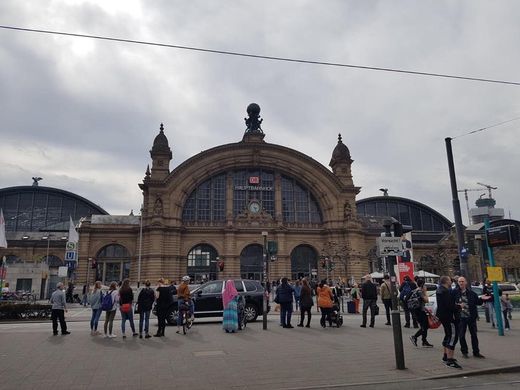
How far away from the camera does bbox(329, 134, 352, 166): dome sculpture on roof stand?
54000 millimetres

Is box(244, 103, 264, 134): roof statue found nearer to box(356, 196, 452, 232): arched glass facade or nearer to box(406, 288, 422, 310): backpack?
box(356, 196, 452, 232): arched glass facade

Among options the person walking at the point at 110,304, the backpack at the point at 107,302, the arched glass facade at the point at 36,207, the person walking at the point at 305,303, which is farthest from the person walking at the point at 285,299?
the arched glass facade at the point at 36,207

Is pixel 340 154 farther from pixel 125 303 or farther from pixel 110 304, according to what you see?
pixel 125 303

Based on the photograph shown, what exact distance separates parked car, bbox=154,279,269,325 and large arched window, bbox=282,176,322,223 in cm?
3269

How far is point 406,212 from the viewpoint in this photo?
221 feet

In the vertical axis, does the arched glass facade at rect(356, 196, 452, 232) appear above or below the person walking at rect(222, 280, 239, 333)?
above

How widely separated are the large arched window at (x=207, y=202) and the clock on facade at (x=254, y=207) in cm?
335

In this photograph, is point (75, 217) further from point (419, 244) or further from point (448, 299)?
point (448, 299)

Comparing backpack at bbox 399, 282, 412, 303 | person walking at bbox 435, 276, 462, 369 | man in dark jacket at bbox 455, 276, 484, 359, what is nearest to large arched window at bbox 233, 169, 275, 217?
backpack at bbox 399, 282, 412, 303

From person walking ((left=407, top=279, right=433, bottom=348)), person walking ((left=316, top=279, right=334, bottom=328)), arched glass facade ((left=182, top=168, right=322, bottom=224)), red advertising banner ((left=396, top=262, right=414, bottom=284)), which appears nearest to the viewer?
person walking ((left=407, top=279, right=433, bottom=348))

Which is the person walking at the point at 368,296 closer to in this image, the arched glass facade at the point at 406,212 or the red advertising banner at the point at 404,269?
the red advertising banner at the point at 404,269

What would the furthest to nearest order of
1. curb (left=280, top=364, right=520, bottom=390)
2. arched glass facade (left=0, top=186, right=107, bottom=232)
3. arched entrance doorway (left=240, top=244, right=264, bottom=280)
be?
arched glass facade (left=0, top=186, right=107, bottom=232), arched entrance doorway (left=240, top=244, right=264, bottom=280), curb (left=280, top=364, right=520, bottom=390)

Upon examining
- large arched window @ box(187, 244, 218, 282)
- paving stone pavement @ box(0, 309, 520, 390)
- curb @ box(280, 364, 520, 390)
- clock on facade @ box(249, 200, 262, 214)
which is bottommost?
curb @ box(280, 364, 520, 390)

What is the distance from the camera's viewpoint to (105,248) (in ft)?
155
